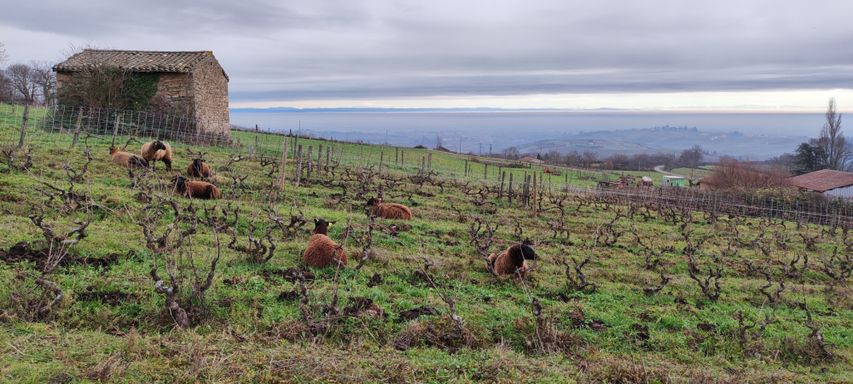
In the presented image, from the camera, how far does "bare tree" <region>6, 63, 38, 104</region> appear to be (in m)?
69.0

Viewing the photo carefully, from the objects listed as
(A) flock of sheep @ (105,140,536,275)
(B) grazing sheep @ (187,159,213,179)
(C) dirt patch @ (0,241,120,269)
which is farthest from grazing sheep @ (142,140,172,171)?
(C) dirt patch @ (0,241,120,269)

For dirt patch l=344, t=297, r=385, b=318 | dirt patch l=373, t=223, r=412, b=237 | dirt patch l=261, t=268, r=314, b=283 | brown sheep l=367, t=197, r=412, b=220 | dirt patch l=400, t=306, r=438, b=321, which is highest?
brown sheep l=367, t=197, r=412, b=220

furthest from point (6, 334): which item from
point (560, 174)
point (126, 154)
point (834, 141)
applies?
point (834, 141)

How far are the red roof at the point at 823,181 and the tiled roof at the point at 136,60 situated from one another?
53203 mm

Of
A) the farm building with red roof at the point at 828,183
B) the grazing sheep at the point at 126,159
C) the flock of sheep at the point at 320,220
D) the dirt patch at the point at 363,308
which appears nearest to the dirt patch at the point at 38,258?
the flock of sheep at the point at 320,220

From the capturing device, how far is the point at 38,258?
8.58 metres

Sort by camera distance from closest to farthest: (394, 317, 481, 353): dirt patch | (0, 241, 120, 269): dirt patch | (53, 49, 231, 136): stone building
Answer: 1. (394, 317, 481, 353): dirt patch
2. (0, 241, 120, 269): dirt patch
3. (53, 49, 231, 136): stone building

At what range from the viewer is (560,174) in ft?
174

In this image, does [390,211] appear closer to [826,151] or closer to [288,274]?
[288,274]

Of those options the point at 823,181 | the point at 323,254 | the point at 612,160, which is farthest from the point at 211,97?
the point at 612,160

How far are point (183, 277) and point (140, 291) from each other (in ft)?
2.30

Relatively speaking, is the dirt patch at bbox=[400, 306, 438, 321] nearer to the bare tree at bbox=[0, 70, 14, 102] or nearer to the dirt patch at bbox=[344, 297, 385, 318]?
the dirt patch at bbox=[344, 297, 385, 318]

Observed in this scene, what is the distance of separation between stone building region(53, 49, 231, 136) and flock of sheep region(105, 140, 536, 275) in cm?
1043

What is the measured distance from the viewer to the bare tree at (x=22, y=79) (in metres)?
69.0
